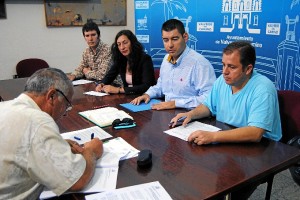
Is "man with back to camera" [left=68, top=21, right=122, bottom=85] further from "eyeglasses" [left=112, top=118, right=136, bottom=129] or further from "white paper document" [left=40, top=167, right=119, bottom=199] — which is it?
"white paper document" [left=40, top=167, right=119, bottom=199]

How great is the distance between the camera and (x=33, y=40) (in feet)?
14.1

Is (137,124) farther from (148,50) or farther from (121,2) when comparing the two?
(121,2)

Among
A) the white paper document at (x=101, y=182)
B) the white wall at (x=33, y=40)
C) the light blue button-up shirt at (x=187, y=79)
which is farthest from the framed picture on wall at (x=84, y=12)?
the white paper document at (x=101, y=182)

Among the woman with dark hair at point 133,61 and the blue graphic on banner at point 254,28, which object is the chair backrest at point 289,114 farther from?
the woman with dark hair at point 133,61

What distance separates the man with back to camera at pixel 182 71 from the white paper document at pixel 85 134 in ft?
2.10

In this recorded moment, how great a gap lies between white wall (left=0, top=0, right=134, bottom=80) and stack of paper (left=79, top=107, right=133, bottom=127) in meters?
2.77

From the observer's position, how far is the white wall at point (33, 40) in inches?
161

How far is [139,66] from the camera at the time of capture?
2.98m

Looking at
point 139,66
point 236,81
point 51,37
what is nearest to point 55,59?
point 51,37

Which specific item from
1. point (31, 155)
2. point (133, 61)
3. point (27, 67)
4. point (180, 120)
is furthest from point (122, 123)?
point (27, 67)

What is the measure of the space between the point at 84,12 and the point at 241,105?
362 centimetres

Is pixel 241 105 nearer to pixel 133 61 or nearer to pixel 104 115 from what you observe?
pixel 104 115

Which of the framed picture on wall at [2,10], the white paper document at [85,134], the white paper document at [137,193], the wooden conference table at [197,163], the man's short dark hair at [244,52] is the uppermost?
the framed picture on wall at [2,10]

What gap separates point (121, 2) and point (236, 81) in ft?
12.3
